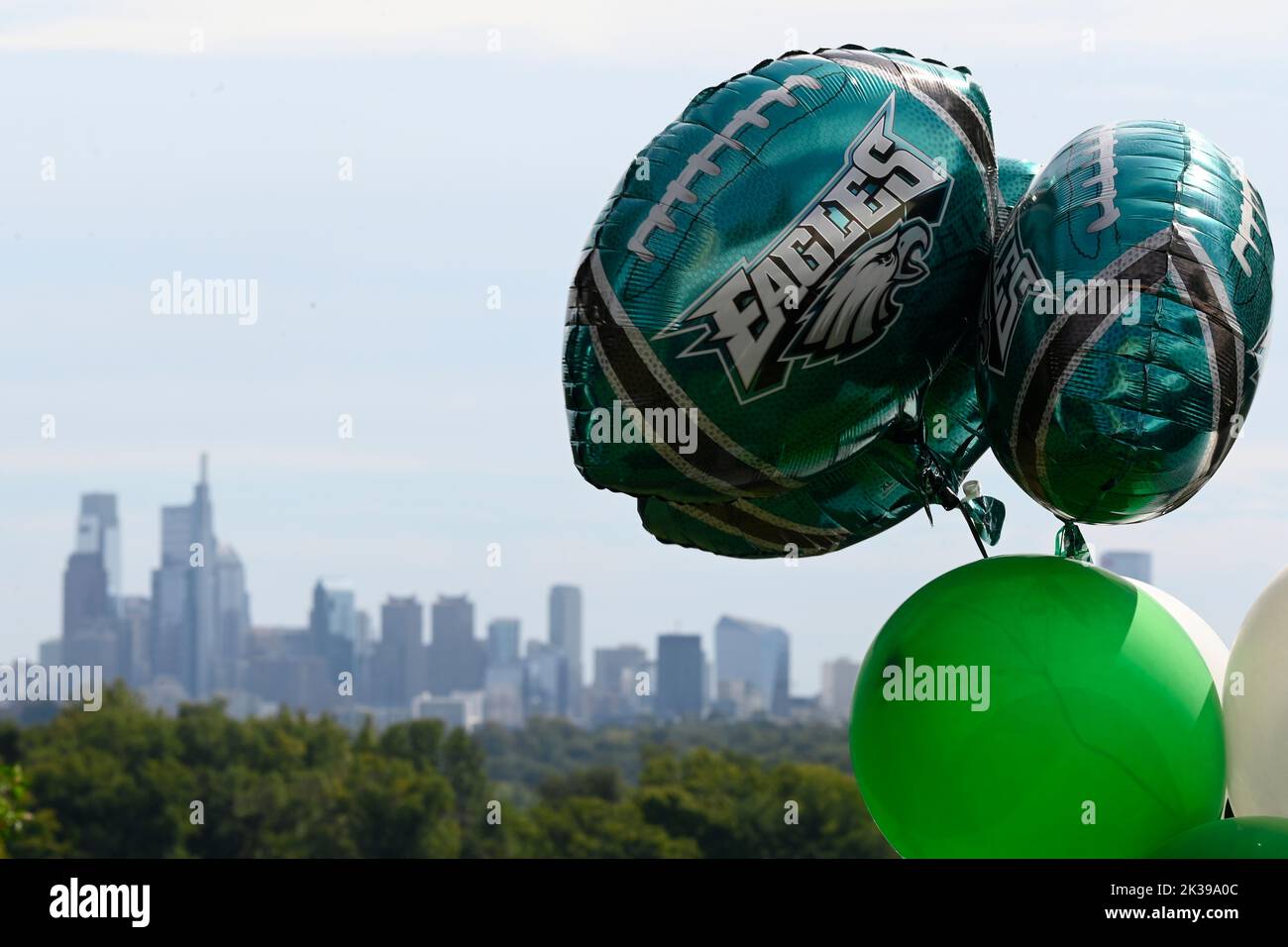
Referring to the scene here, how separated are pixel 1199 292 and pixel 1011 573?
3.01ft

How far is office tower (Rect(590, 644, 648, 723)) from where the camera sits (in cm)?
13588

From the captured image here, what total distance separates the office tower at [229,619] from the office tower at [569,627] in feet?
91.8

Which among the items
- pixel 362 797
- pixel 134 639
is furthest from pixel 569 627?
pixel 362 797

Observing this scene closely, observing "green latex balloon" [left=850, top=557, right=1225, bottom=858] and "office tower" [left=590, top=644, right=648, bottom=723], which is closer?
"green latex balloon" [left=850, top=557, right=1225, bottom=858]

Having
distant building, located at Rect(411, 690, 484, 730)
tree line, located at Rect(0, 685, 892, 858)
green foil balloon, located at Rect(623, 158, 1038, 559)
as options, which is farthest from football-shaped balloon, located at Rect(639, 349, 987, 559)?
distant building, located at Rect(411, 690, 484, 730)

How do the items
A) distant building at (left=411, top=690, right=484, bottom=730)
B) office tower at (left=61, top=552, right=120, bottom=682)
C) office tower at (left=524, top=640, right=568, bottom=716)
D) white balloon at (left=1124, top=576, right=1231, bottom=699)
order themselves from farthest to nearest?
office tower at (left=524, top=640, right=568, bottom=716) → office tower at (left=61, top=552, right=120, bottom=682) → distant building at (left=411, top=690, right=484, bottom=730) → white balloon at (left=1124, top=576, right=1231, bottom=699)

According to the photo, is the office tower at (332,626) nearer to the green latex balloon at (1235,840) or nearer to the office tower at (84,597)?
the office tower at (84,597)

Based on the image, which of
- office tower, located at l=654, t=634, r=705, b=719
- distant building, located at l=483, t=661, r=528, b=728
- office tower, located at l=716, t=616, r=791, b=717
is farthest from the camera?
distant building, located at l=483, t=661, r=528, b=728

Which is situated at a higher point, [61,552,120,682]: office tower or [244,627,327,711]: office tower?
[61,552,120,682]: office tower

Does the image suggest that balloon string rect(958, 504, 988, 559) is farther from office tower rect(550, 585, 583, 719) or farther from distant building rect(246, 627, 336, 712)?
office tower rect(550, 585, 583, 719)

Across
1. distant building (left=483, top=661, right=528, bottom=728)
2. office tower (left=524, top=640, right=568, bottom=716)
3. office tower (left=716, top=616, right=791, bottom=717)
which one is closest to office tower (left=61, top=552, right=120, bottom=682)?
distant building (left=483, top=661, right=528, bottom=728)

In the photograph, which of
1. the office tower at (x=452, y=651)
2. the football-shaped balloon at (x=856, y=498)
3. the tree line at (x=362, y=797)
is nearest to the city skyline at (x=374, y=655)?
the office tower at (x=452, y=651)

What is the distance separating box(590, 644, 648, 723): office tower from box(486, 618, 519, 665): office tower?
8053mm
